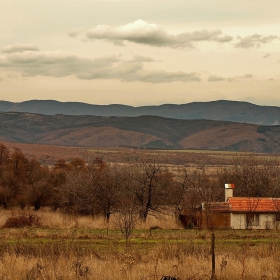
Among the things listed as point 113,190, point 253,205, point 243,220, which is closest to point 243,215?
point 243,220

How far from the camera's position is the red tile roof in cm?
3859

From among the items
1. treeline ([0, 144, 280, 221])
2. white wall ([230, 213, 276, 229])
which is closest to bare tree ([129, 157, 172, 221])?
treeline ([0, 144, 280, 221])

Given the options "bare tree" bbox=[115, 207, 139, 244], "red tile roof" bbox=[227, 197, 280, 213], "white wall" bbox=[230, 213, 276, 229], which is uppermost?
"bare tree" bbox=[115, 207, 139, 244]

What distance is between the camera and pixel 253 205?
1539 inches

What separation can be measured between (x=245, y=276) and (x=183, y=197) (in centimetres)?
3285

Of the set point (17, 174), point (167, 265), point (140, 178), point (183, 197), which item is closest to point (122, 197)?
point (140, 178)

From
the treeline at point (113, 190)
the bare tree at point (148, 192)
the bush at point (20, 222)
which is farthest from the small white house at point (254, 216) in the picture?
the bush at point (20, 222)

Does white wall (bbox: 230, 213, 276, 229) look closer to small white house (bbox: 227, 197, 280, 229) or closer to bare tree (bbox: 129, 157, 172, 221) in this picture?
small white house (bbox: 227, 197, 280, 229)

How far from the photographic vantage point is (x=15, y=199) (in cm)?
5062

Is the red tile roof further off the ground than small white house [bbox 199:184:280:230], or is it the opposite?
the red tile roof

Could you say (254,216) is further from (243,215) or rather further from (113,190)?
(113,190)

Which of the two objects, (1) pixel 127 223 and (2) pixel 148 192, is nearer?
(1) pixel 127 223

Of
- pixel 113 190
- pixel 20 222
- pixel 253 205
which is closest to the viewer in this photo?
pixel 20 222

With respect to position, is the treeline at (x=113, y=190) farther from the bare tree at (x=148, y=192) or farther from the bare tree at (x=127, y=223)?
the bare tree at (x=127, y=223)
